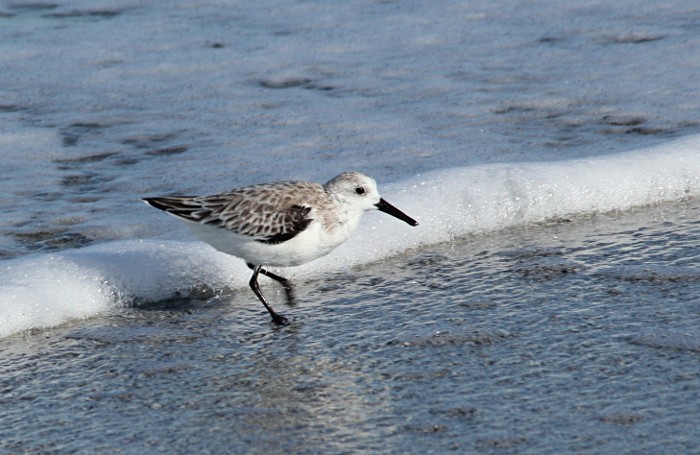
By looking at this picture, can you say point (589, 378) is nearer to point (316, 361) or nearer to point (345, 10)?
point (316, 361)

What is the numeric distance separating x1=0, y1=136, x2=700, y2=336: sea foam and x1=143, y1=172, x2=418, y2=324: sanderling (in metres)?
0.40

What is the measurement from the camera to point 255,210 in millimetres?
5305

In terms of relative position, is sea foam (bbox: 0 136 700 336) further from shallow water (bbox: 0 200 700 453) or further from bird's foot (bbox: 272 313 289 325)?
bird's foot (bbox: 272 313 289 325)

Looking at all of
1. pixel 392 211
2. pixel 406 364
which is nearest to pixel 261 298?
pixel 392 211

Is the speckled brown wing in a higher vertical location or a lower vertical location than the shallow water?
higher

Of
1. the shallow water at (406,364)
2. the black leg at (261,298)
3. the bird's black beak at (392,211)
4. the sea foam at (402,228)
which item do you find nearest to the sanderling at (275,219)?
the black leg at (261,298)

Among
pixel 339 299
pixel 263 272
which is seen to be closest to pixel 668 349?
pixel 339 299

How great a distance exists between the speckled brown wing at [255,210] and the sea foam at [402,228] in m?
0.42

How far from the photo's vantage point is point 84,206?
6.82 m

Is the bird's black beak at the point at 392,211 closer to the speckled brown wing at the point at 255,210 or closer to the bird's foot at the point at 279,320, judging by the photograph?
the speckled brown wing at the point at 255,210

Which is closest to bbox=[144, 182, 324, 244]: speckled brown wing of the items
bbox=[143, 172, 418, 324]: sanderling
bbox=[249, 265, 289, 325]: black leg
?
bbox=[143, 172, 418, 324]: sanderling

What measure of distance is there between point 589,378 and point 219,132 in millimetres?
4657

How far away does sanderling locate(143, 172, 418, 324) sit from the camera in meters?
5.23

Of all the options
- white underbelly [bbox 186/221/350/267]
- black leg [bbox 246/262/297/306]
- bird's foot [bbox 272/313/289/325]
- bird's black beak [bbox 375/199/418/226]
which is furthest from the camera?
bird's black beak [bbox 375/199/418/226]
